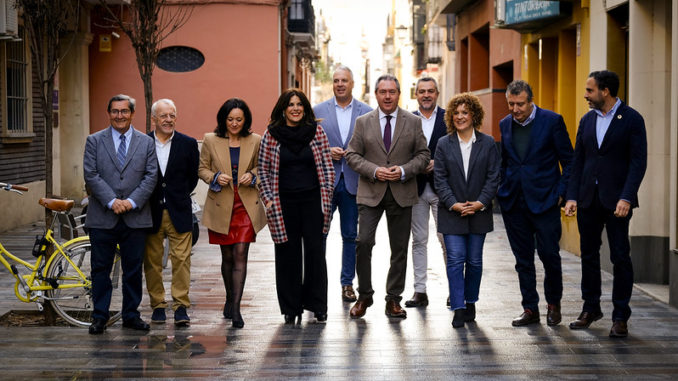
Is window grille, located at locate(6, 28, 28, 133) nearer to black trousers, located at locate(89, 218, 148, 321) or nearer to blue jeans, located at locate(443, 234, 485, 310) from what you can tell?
black trousers, located at locate(89, 218, 148, 321)

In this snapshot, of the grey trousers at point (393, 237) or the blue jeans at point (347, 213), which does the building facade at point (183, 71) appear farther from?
the grey trousers at point (393, 237)

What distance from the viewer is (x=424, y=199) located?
9.09 meters

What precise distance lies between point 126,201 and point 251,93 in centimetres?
1566

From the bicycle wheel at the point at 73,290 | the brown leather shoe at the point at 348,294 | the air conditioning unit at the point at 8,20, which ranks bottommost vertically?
the brown leather shoe at the point at 348,294

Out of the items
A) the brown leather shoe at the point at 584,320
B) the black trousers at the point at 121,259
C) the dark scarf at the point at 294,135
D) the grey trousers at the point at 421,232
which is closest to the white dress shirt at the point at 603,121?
the brown leather shoe at the point at 584,320

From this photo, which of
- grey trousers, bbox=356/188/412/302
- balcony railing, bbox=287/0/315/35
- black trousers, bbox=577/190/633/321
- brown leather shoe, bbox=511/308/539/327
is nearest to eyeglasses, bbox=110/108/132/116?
grey trousers, bbox=356/188/412/302

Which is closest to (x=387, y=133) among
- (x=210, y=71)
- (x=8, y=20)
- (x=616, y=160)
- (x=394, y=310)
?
(x=394, y=310)

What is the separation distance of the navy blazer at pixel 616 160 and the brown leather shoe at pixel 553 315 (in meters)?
0.89

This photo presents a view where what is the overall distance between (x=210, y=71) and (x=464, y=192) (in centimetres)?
1560

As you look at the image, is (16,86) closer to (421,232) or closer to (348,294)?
(348,294)

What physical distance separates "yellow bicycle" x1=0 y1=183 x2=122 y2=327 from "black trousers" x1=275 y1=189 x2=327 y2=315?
1.38 metres

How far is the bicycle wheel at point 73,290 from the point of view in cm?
807

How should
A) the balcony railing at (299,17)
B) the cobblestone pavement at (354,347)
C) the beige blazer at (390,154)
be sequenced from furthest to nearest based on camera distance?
the balcony railing at (299,17) → the beige blazer at (390,154) → the cobblestone pavement at (354,347)

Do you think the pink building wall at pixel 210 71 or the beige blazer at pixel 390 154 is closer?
the beige blazer at pixel 390 154
